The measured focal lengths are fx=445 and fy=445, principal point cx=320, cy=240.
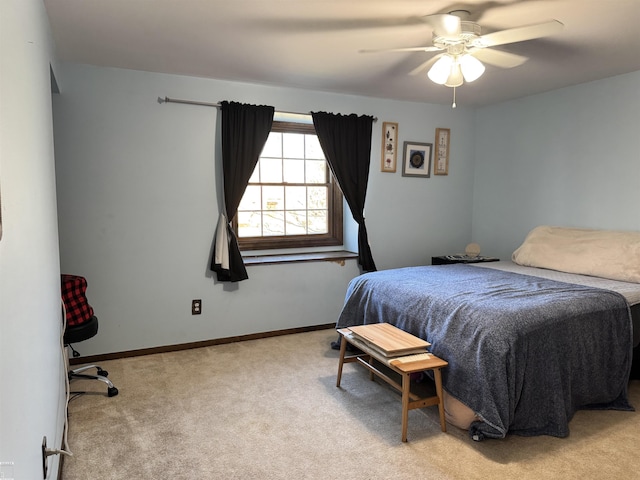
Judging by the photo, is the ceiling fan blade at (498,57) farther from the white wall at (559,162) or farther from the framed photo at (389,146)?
the framed photo at (389,146)

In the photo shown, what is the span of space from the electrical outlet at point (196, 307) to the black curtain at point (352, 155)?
156 cm

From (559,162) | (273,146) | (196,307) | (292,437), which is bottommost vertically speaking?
(292,437)

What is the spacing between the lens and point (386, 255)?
15.1ft

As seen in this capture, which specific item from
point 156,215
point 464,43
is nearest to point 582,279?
point 464,43

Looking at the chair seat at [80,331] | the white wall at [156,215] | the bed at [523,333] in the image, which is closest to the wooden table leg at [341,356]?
the bed at [523,333]

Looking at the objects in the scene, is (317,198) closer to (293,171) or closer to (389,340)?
(293,171)

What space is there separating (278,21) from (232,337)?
8.49 feet

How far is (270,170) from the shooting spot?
14.0ft

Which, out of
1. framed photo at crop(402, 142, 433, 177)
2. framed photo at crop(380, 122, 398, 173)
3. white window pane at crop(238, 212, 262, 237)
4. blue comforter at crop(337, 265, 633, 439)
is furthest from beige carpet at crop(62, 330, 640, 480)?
framed photo at crop(402, 142, 433, 177)

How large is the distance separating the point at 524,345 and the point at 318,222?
8.60 feet

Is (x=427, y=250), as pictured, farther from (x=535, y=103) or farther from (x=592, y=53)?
(x=592, y=53)

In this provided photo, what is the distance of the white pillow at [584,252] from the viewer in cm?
323

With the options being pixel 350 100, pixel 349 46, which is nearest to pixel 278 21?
pixel 349 46

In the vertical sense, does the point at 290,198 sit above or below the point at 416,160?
below
